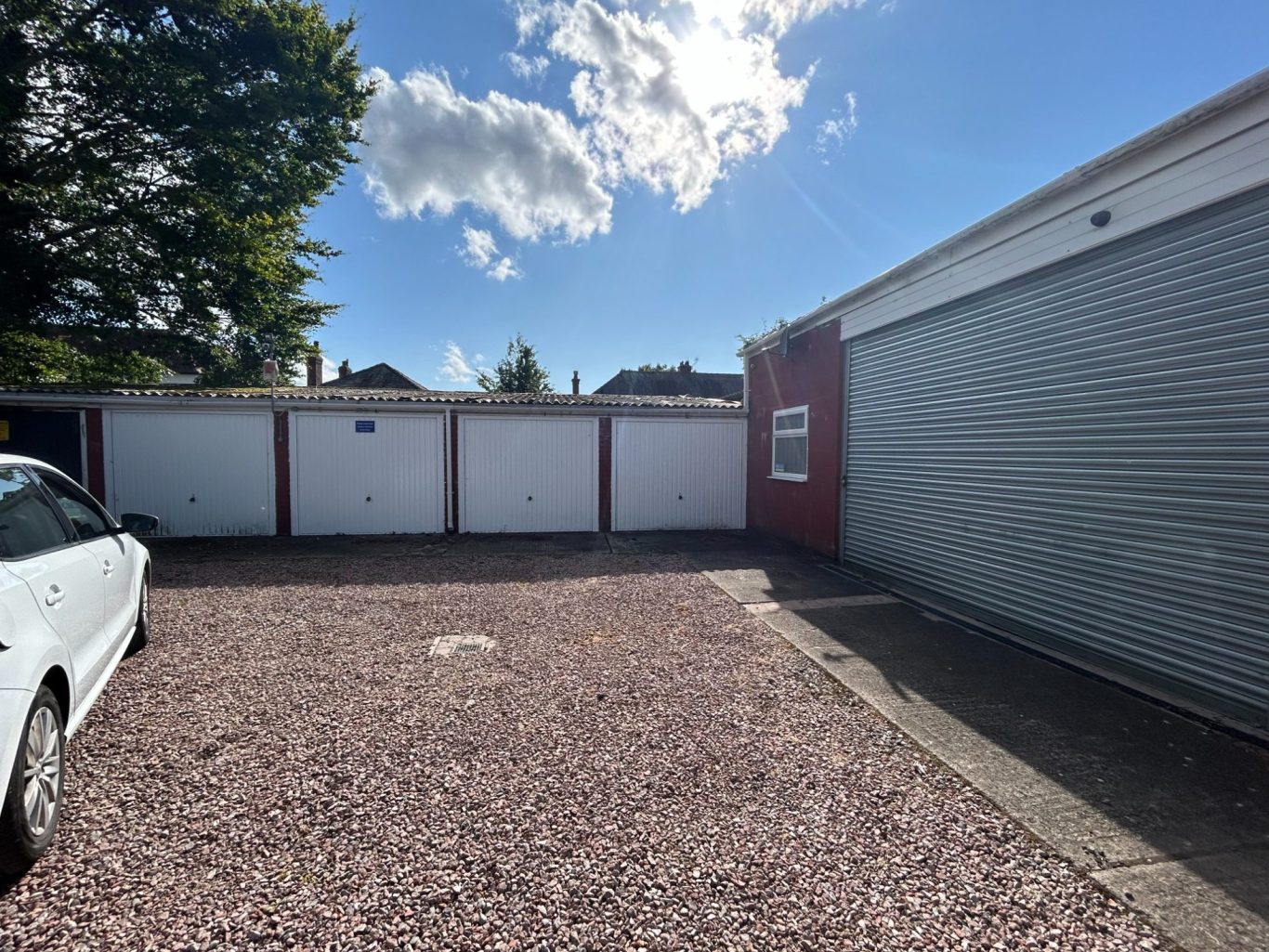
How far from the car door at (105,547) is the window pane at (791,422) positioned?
28.6 ft

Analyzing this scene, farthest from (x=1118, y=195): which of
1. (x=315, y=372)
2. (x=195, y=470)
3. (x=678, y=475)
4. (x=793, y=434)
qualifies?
(x=315, y=372)

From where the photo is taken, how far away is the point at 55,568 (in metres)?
2.58

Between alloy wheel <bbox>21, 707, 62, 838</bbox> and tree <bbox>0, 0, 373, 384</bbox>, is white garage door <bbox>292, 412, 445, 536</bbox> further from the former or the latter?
alloy wheel <bbox>21, 707, 62, 838</bbox>

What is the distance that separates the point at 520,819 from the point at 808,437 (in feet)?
25.3

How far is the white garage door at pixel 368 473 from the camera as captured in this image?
33.3 feet

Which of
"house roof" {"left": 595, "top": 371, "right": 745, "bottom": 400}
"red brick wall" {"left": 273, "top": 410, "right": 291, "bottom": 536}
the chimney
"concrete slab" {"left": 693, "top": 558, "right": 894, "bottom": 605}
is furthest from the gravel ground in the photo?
"house roof" {"left": 595, "top": 371, "right": 745, "bottom": 400}

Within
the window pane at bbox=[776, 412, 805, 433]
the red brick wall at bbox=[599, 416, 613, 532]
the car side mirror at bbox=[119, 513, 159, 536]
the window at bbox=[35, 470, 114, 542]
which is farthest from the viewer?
the red brick wall at bbox=[599, 416, 613, 532]

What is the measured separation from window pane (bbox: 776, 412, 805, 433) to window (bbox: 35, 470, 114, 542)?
877 cm

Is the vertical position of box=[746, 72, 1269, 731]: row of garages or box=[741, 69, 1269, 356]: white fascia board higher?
box=[741, 69, 1269, 356]: white fascia board

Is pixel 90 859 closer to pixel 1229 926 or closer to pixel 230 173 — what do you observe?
pixel 1229 926

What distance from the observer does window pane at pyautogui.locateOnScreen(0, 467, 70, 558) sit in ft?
7.98

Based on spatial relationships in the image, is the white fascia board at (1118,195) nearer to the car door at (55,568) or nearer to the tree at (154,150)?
the car door at (55,568)

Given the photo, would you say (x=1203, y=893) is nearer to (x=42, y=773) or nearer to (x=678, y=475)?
(x=42, y=773)

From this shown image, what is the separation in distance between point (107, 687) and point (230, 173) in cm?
1194
